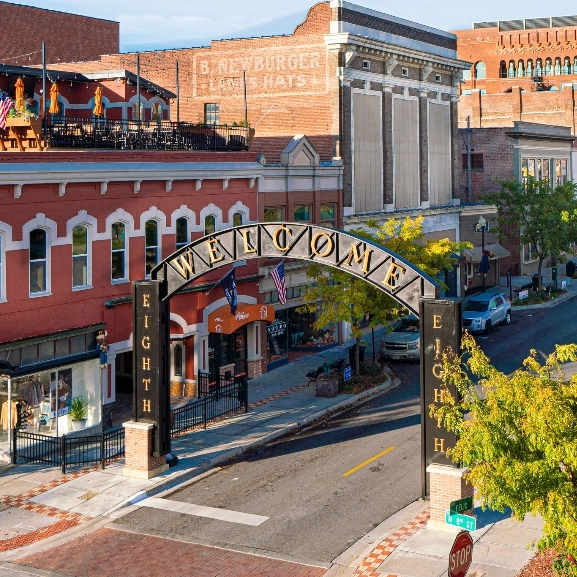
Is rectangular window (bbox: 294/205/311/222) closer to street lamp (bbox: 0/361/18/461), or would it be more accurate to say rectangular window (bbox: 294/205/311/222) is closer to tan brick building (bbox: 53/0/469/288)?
tan brick building (bbox: 53/0/469/288)

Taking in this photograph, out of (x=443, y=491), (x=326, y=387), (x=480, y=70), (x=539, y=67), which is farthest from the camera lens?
(x=480, y=70)

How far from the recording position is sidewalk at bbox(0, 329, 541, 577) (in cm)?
1927

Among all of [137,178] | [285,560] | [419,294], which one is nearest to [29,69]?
[137,178]

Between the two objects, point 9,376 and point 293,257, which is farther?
point 9,376

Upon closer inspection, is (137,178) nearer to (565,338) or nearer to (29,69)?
(29,69)

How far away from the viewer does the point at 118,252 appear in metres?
31.1

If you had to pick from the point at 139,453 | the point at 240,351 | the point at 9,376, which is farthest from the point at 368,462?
the point at 240,351

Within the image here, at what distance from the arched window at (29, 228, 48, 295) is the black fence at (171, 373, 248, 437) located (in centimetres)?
552

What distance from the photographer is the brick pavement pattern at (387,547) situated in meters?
18.9

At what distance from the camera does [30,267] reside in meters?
27.8

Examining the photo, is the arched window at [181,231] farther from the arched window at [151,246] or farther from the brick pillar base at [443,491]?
the brick pillar base at [443,491]

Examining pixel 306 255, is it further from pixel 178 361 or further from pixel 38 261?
pixel 178 361

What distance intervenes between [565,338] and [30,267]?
25715 mm

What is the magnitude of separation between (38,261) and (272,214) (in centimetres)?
1327
